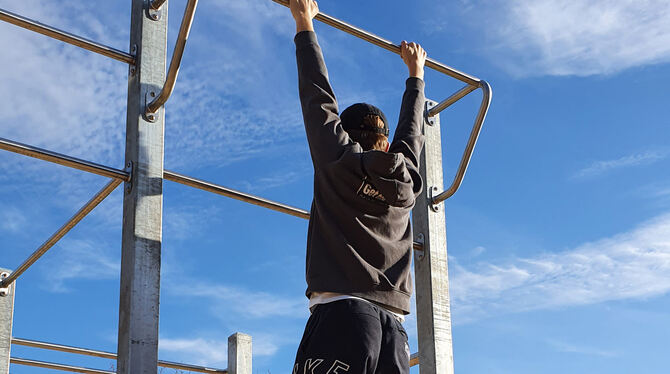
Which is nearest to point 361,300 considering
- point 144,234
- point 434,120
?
point 144,234

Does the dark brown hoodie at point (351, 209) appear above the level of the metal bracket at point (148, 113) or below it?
below

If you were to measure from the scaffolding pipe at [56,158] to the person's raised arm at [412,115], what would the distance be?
88 centimetres

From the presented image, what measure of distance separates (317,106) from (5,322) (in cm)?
307

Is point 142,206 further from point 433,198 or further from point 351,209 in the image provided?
point 433,198

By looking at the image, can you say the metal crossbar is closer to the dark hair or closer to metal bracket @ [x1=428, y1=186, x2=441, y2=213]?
metal bracket @ [x1=428, y1=186, x2=441, y2=213]

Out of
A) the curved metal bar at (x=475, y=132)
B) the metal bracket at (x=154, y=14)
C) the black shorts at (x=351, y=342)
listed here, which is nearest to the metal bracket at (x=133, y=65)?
the metal bracket at (x=154, y=14)

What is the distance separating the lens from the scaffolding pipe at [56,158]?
2.60m

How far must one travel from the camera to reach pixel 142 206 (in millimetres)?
2695

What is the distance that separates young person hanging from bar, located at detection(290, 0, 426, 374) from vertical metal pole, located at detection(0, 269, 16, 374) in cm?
288

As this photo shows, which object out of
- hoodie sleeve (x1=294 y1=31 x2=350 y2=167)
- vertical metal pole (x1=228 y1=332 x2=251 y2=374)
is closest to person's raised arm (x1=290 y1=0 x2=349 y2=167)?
hoodie sleeve (x1=294 y1=31 x2=350 y2=167)

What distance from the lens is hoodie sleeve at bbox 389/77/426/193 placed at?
8.66ft

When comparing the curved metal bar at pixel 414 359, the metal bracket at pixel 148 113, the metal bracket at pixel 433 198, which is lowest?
the curved metal bar at pixel 414 359

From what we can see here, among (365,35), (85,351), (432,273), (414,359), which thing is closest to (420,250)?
(432,273)

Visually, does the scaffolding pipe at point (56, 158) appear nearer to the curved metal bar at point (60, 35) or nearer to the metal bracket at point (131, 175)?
the metal bracket at point (131, 175)
